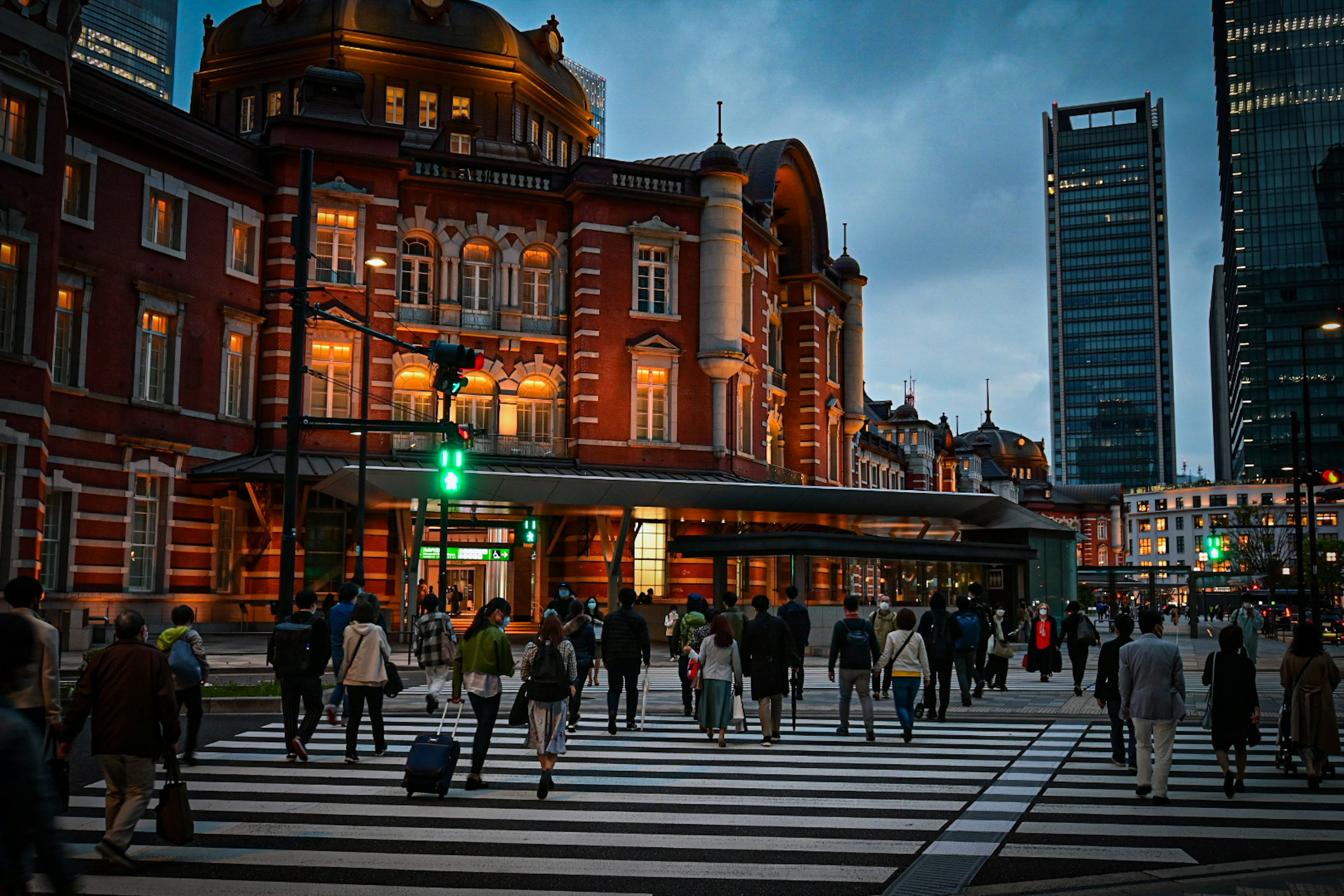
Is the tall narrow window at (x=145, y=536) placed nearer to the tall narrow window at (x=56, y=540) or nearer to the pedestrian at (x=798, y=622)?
the tall narrow window at (x=56, y=540)

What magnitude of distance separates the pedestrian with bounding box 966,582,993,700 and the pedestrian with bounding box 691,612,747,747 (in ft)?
21.3

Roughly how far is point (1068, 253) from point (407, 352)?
177702mm

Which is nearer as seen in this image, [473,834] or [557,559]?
[473,834]

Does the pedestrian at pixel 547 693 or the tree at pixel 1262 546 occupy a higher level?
the tree at pixel 1262 546

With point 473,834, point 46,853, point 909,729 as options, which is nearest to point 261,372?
point 909,729

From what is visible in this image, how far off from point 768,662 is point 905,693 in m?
2.05

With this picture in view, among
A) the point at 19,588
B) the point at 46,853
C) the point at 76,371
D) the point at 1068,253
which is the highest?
the point at 1068,253

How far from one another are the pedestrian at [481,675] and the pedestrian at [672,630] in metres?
11.1

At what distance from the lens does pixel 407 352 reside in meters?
37.8

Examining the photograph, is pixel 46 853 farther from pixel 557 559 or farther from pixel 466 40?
pixel 466 40

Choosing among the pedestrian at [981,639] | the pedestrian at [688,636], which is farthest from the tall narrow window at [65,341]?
the pedestrian at [981,639]

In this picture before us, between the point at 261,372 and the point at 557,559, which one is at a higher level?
the point at 261,372

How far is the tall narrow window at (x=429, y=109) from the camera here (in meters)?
44.9

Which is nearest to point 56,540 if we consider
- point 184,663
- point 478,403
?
point 478,403
